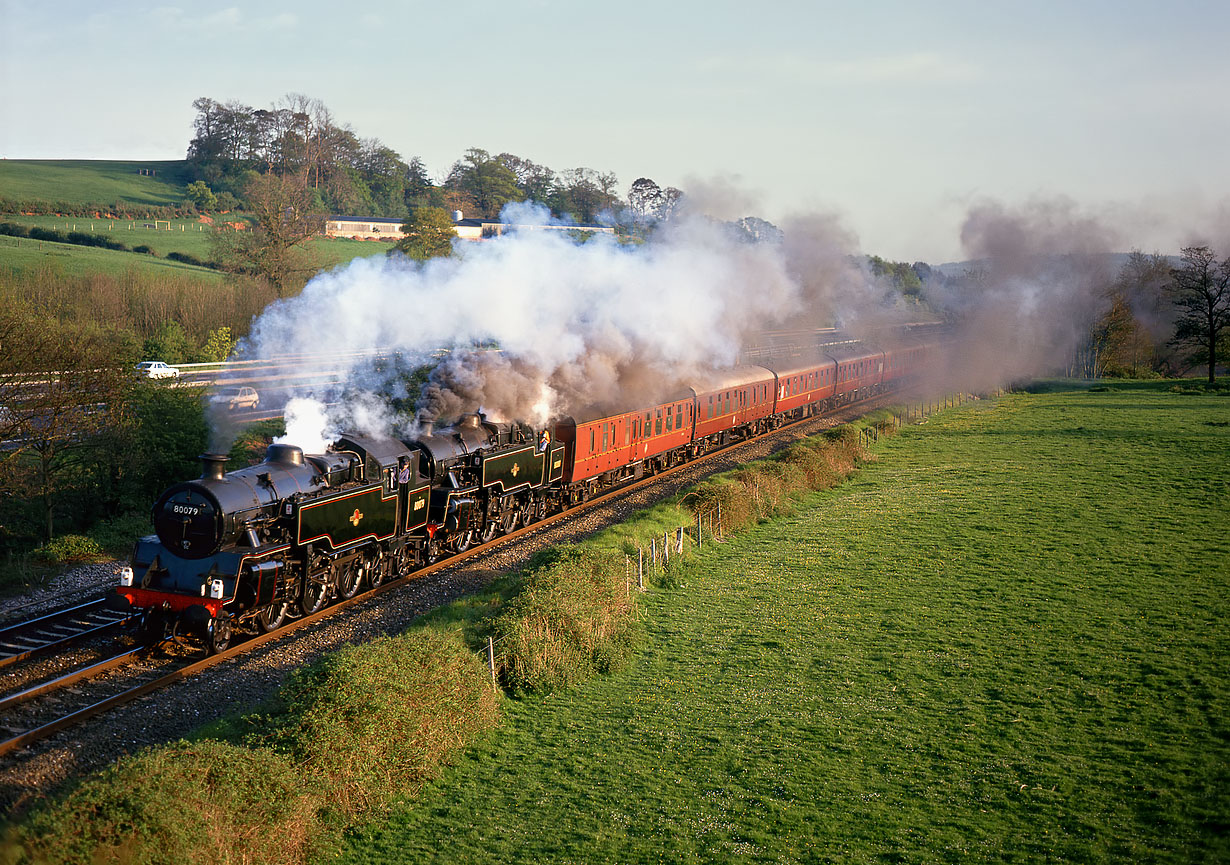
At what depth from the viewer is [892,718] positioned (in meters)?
13.9

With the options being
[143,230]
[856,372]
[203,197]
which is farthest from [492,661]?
[203,197]

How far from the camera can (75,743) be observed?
11766mm

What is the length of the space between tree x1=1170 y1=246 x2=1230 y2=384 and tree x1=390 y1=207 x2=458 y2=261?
5425 centimetres

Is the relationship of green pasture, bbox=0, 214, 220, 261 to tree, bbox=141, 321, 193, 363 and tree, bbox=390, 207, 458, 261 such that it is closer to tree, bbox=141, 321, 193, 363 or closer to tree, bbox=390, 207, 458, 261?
tree, bbox=390, 207, 458, 261

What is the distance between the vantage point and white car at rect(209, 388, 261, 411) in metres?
32.8

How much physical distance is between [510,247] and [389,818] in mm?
20330

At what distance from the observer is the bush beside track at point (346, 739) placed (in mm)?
7789

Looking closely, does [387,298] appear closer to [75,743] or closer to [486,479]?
[486,479]

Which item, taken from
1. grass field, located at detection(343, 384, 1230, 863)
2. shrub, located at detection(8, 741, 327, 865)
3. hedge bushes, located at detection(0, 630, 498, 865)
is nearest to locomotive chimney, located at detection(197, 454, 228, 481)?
hedge bushes, located at detection(0, 630, 498, 865)

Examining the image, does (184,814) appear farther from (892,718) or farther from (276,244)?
(276,244)

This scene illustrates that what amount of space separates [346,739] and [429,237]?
42.1 meters

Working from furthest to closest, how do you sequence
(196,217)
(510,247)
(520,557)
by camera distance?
1. (196,217)
2. (510,247)
3. (520,557)

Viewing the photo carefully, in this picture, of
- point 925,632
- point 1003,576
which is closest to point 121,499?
point 925,632

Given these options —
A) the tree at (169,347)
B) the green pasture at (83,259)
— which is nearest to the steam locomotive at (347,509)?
the tree at (169,347)
